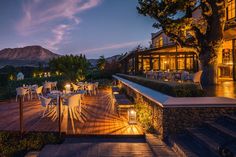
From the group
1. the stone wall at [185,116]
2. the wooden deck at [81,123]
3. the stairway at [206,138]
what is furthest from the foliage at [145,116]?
the stairway at [206,138]

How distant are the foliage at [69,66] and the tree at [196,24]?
14.3 metres

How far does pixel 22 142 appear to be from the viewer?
6.79 metres

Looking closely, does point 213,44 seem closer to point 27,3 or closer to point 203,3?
point 203,3

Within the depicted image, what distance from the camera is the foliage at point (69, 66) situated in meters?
25.3

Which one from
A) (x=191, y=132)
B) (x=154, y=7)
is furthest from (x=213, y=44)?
(x=191, y=132)

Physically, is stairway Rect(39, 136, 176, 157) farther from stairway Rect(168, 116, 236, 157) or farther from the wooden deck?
the wooden deck

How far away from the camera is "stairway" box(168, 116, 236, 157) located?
16.3 feet

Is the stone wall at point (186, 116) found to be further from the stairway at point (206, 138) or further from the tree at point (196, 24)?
the tree at point (196, 24)

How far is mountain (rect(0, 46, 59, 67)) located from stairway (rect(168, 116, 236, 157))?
33622mm

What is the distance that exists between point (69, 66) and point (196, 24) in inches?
600

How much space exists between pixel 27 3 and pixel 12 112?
12135 mm

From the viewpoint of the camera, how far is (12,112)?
1093 centimetres

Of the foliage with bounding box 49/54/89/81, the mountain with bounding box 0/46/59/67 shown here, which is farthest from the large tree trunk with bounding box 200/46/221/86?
the mountain with bounding box 0/46/59/67

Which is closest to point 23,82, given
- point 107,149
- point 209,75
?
point 209,75
